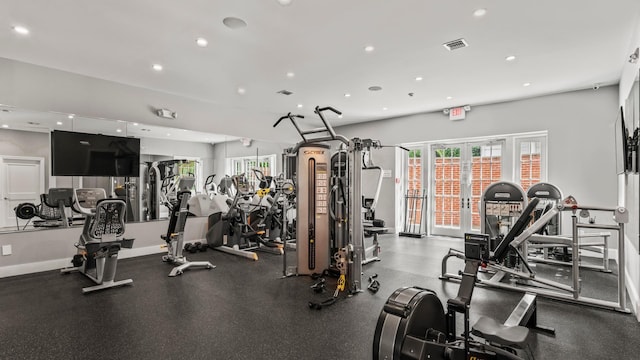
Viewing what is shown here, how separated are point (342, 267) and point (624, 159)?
343 cm

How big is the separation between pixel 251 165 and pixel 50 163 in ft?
14.0

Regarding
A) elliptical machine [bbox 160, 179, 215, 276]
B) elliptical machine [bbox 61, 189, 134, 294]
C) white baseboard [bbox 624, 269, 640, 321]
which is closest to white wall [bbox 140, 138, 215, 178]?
elliptical machine [bbox 160, 179, 215, 276]

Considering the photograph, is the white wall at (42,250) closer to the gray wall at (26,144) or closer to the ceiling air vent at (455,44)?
the gray wall at (26,144)

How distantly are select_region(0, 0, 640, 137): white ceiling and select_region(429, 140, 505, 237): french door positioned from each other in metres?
1.74

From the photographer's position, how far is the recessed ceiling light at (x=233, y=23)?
3.46m

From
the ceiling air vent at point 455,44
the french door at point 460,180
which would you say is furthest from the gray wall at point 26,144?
the french door at point 460,180

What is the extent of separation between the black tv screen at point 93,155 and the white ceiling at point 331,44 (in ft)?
3.55

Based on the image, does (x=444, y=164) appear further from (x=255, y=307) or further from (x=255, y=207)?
(x=255, y=307)

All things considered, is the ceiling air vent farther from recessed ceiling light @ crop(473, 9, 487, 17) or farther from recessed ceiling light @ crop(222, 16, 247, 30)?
recessed ceiling light @ crop(222, 16, 247, 30)

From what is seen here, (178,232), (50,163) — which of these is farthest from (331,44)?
(50,163)

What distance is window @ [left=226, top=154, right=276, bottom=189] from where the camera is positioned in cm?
776

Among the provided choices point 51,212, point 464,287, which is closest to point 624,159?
point 464,287

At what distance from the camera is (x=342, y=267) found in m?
3.91

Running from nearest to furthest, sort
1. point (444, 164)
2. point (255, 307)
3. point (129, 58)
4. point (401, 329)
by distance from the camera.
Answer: point (401, 329)
point (255, 307)
point (129, 58)
point (444, 164)
